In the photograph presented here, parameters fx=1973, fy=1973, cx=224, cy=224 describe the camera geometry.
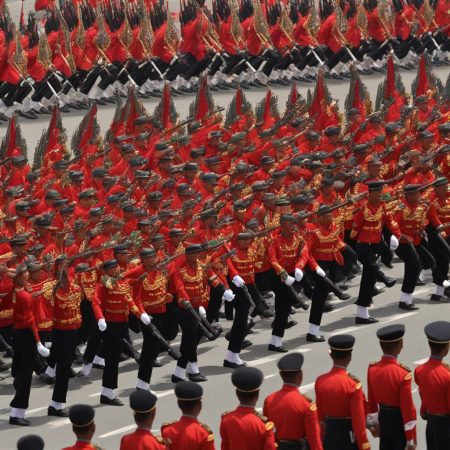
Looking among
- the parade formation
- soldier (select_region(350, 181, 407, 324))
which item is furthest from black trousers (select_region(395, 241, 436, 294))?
soldier (select_region(350, 181, 407, 324))

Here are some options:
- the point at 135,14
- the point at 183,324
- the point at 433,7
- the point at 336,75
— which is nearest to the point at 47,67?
the point at 135,14

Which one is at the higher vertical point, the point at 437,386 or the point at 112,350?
the point at 437,386

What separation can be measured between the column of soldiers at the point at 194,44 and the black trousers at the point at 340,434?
16815 mm

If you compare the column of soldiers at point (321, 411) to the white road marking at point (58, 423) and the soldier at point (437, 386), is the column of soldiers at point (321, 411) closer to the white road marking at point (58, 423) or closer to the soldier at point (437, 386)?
the soldier at point (437, 386)

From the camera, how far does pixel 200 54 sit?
104 feet

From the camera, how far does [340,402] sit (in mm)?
13352

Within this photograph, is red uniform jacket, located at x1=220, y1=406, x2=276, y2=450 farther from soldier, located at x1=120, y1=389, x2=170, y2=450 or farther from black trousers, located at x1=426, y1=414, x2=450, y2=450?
black trousers, located at x1=426, y1=414, x2=450, y2=450

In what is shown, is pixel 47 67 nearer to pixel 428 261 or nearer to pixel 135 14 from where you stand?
pixel 135 14

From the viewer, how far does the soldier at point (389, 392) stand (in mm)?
13508

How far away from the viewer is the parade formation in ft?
43.9

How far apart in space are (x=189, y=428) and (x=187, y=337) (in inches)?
211

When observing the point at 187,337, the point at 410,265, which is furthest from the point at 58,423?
the point at 410,265

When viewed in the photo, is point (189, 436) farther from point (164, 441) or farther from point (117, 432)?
point (117, 432)

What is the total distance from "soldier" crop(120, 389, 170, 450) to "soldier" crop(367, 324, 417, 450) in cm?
182
